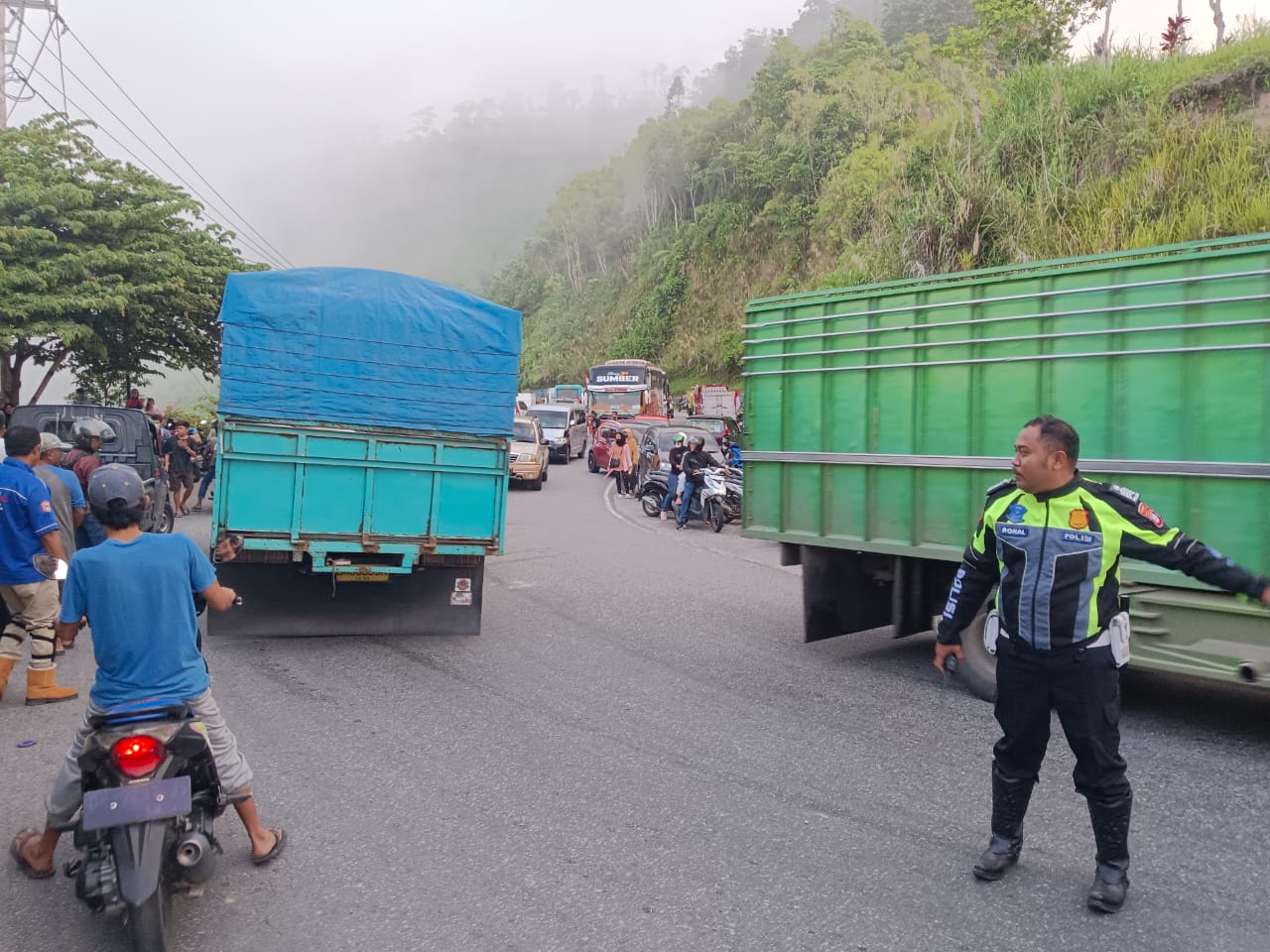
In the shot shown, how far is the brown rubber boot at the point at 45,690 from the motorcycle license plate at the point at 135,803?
3653 millimetres

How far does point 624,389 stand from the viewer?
41.7 m

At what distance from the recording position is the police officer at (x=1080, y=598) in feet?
12.3

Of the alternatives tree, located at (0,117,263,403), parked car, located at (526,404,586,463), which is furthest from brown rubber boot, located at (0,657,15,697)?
parked car, located at (526,404,586,463)

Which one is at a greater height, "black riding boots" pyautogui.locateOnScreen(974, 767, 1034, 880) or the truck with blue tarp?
the truck with blue tarp

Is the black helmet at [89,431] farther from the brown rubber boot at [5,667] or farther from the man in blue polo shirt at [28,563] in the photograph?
the brown rubber boot at [5,667]

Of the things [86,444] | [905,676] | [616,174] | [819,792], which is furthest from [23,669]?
[616,174]

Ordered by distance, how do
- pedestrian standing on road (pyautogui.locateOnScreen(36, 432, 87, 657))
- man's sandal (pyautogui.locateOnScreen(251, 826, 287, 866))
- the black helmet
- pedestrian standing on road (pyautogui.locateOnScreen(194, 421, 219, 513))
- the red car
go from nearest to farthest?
man's sandal (pyautogui.locateOnScreen(251, 826, 287, 866)) → pedestrian standing on road (pyautogui.locateOnScreen(36, 432, 87, 657)) → the black helmet → pedestrian standing on road (pyautogui.locateOnScreen(194, 421, 219, 513)) → the red car

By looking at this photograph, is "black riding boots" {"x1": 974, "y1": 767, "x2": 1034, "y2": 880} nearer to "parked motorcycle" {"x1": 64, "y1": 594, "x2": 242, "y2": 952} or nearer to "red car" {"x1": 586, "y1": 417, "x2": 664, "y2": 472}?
"parked motorcycle" {"x1": 64, "y1": 594, "x2": 242, "y2": 952}

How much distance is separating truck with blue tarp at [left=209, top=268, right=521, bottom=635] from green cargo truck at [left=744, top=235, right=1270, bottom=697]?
2173 mm

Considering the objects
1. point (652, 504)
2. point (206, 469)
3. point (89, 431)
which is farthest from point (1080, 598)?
point (206, 469)

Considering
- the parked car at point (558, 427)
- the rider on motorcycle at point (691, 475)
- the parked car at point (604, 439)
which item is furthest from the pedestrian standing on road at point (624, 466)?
the parked car at point (558, 427)

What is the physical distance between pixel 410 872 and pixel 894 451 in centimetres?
451

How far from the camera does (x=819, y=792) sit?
4.94 m

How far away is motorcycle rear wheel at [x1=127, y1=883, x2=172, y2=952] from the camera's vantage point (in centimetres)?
323
